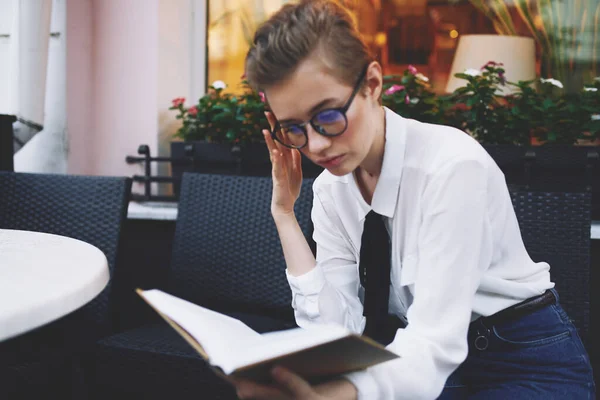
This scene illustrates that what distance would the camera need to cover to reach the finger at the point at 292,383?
0.75m

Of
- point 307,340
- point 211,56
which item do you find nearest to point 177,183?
point 211,56

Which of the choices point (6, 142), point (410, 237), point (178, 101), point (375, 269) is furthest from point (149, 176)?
point (410, 237)

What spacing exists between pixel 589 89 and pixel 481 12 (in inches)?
40.2

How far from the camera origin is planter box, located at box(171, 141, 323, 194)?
262cm

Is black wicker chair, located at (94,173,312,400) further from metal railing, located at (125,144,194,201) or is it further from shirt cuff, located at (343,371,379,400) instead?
shirt cuff, located at (343,371,379,400)

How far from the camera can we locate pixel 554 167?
91.0 inches

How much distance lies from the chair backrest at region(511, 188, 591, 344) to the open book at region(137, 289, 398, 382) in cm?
97

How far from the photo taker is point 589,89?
7.66 feet

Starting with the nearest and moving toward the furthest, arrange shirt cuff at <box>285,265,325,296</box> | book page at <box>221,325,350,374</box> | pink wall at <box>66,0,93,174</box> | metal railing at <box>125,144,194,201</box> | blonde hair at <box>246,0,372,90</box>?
book page at <box>221,325,350,374</box> < blonde hair at <box>246,0,372,90</box> < shirt cuff at <box>285,265,325,296</box> < metal railing at <box>125,144,194,201</box> < pink wall at <box>66,0,93,174</box>

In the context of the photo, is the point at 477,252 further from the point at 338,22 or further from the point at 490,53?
the point at 490,53

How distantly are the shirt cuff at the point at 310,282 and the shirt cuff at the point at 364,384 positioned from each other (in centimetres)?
42

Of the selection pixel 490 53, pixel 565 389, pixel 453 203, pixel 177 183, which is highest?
pixel 490 53

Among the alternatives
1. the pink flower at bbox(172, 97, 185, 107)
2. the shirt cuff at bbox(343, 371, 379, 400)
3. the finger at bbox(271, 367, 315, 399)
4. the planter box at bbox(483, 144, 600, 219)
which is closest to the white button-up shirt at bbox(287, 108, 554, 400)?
the shirt cuff at bbox(343, 371, 379, 400)

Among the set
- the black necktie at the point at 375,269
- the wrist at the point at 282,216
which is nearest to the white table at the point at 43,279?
the wrist at the point at 282,216
